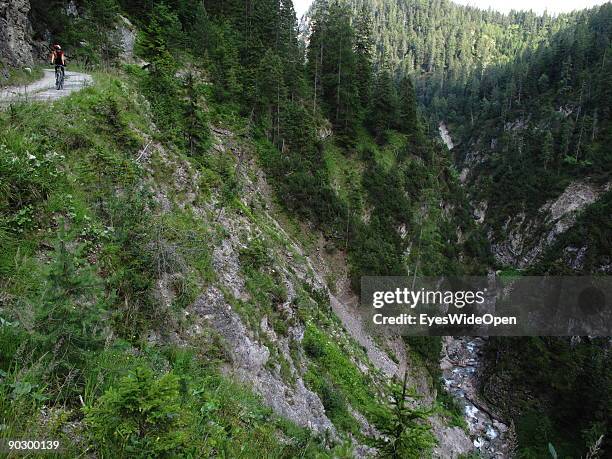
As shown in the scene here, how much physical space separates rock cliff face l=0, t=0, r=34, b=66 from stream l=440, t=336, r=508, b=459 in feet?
111

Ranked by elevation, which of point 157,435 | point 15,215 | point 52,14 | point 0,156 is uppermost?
point 52,14

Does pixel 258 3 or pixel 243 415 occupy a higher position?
pixel 258 3

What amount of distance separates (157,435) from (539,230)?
66.8m

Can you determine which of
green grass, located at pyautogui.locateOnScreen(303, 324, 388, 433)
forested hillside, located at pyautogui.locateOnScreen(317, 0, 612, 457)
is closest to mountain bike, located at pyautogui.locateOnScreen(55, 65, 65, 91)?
green grass, located at pyautogui.locateOnScreen(303, 324, 388, 433)

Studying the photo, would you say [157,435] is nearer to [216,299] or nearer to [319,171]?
[216,299]

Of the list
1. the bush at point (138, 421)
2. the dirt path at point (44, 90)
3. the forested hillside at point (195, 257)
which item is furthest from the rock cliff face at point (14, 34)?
the bush at point (138, 421)

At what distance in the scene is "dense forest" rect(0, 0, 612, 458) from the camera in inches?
138

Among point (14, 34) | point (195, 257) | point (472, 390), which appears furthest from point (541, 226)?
point (14, 34)

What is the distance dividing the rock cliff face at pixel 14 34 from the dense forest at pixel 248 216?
8.83 ft

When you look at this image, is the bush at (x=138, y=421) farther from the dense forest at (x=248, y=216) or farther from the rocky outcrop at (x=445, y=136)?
the rocky outcrop at (x=445, y=136)

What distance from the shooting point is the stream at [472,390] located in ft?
95.1

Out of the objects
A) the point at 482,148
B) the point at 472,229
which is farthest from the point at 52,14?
the point at 482,148

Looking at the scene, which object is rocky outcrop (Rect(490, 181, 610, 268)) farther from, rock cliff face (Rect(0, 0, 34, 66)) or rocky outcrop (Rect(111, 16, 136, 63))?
rock cliff face (Rect(0, 0, 34, 66))

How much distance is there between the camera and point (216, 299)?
9.31 meters
